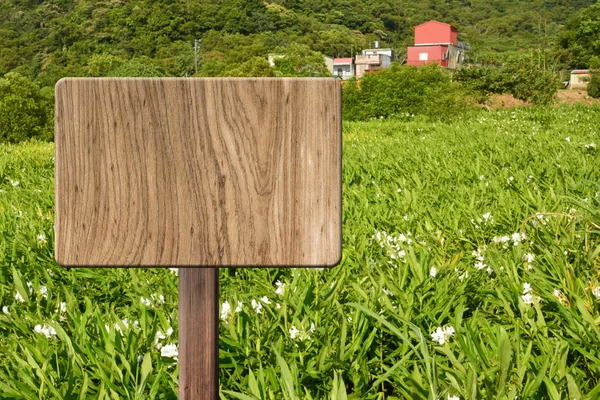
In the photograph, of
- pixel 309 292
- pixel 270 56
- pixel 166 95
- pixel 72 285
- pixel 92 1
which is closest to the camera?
pixel 166 95

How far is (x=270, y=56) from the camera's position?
84.5 meters

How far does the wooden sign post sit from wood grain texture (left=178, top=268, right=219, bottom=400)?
0.20 ft

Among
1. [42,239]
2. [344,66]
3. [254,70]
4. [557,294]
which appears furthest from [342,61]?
[557,294]

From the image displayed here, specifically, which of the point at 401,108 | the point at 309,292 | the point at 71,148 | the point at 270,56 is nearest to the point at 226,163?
the point at 71,148

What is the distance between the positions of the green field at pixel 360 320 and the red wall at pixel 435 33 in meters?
82.1

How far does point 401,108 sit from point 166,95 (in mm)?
20006

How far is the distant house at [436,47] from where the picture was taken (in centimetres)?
7806

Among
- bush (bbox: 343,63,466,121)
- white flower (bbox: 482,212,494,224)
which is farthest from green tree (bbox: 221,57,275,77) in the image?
white flower (bbox: 482,212,494,224)

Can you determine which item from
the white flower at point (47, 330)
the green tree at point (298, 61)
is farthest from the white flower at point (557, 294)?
the green tree at point (298, 61)

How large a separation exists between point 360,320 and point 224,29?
Result: 328 feet

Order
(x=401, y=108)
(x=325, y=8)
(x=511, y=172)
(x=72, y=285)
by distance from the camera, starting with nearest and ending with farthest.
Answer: (x=72, y=285) → (x=511, y=172) → (x=401, y=108) → (x=325, y=8)

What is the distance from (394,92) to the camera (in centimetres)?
2066

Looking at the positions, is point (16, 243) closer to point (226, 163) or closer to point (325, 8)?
point (226, 163)

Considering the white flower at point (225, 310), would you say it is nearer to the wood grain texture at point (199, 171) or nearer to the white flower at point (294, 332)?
the white flower at point (294, 332)
